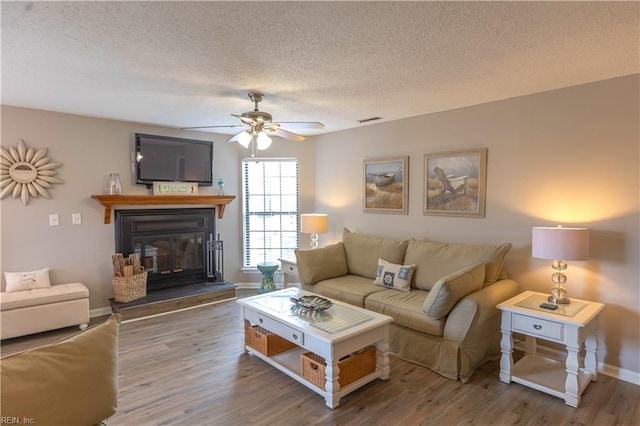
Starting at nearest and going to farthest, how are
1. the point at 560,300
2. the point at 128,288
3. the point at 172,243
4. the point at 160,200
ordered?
the point at 560,300 < the point at 128,288 < the point at 160,200 < the point at 172,243

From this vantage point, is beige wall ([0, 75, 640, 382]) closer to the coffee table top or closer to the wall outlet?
the wall outlet

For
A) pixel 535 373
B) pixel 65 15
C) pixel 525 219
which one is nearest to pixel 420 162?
pixel 525 219

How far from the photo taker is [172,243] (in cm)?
473

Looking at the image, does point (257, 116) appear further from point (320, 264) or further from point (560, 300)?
point (560, 300)

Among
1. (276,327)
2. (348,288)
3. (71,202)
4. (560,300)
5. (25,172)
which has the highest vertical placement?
(25,172)

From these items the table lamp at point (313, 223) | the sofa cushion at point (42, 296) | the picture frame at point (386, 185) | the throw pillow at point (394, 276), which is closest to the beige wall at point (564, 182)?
the picture frame at point (386, 185)

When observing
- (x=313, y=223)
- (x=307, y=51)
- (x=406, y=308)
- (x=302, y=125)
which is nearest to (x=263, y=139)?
(x=302, y=125)

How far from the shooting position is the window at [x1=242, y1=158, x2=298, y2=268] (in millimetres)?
5371

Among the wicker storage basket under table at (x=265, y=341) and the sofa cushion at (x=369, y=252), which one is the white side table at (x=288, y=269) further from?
the wicker storage basket under table at (x=265, y=341)

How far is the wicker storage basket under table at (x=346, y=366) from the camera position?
8.20 ft

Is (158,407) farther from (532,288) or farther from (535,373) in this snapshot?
(532,288)

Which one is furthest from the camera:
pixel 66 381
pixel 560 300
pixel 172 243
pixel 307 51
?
pixel 172 243

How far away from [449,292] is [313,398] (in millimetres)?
1299

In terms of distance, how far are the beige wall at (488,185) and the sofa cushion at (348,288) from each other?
880 mm
